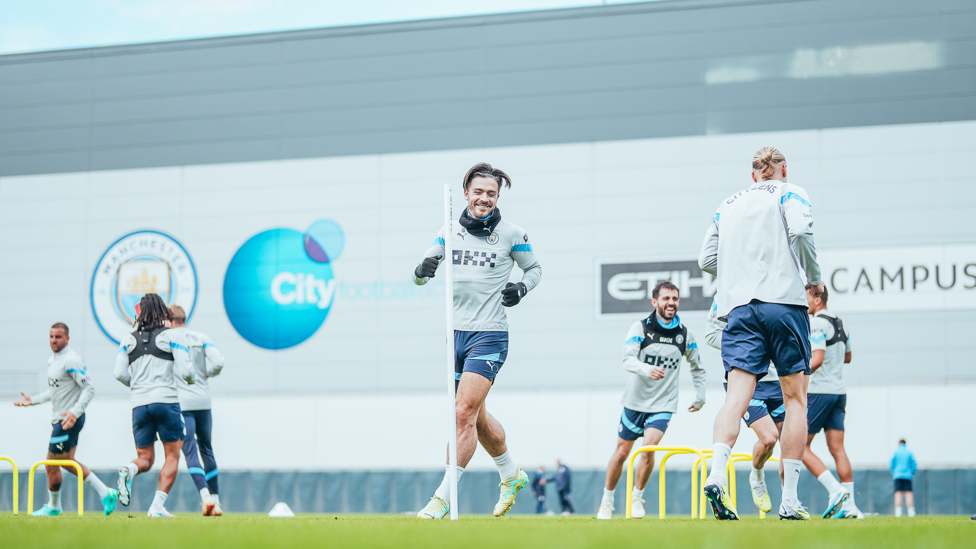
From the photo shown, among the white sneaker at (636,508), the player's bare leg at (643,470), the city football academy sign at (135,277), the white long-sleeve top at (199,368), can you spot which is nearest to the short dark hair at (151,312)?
the white long-sleeve top at (199,368)

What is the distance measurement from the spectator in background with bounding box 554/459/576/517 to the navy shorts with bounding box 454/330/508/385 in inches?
466

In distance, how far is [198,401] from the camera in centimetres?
1012

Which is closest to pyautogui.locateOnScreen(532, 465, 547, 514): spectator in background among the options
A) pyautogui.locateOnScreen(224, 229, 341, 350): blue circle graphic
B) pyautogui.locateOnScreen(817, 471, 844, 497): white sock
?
pyautogui.locateOnScreen(224, 229, 341, 350): blue circle graphic

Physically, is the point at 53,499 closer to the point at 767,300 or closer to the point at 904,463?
the point at 767,300

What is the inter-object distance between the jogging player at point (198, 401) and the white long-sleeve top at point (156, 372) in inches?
14.2

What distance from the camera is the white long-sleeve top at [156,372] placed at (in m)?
9.16

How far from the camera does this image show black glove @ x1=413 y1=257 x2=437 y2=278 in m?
6.18

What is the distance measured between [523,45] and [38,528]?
647 inches

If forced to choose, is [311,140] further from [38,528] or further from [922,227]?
[38,528]

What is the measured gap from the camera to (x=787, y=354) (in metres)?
5.44

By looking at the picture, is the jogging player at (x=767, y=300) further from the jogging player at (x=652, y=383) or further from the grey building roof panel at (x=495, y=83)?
the grey building roof panel at (x=495, y=83)

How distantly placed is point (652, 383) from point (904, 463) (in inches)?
378

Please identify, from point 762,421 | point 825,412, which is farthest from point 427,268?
point 825,412

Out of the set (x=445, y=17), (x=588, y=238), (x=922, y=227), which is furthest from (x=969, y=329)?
(x=445, y=17)
